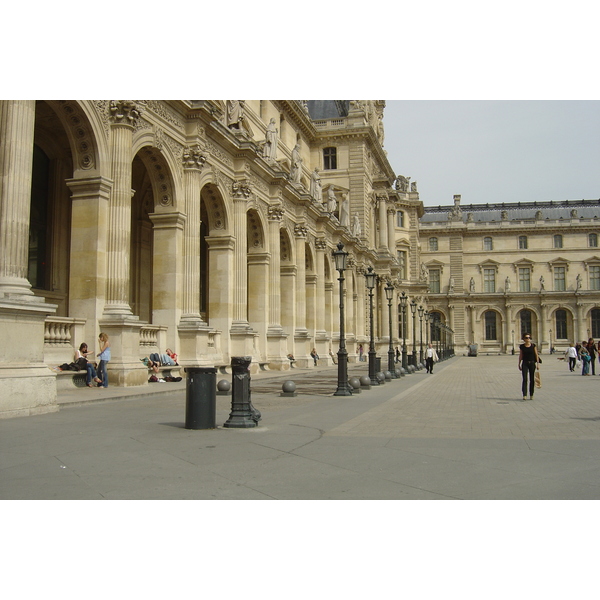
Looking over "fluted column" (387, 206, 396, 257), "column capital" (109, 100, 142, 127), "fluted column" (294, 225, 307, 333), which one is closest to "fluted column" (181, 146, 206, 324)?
"column capital" (109, 100, 142, 127)

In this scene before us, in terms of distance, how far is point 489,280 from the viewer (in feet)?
316

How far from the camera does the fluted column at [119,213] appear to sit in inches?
711

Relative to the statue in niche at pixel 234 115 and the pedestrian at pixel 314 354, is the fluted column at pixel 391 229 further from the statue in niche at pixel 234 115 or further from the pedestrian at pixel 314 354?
the statue in niche at pixel 234 115

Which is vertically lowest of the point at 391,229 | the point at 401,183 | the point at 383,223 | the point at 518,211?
the point at 383,223

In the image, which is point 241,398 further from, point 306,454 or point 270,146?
point 270,146

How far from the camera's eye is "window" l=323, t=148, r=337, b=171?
5769 cm

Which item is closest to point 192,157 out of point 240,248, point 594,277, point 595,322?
point 240,248

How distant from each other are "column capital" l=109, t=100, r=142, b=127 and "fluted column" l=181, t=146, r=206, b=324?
194 inches

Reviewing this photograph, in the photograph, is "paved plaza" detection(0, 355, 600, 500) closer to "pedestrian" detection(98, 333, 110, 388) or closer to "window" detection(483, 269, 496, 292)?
"pedestrian" detection(98, 333, 110, 388)

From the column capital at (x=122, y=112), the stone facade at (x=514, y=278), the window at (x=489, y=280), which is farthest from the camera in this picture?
the window at (x=489, y=280)

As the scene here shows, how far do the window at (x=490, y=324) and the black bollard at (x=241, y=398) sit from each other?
8855cm

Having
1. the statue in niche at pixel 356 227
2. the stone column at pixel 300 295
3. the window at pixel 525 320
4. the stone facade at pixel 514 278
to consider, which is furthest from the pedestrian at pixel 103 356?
the window at pixel 525 320

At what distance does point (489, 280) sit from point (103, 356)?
3415 inches
